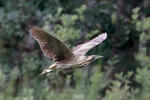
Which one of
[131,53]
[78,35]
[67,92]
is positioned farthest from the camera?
[131,53]

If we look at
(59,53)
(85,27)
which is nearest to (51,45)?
(59,53)

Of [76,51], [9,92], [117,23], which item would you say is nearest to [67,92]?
[9,92]

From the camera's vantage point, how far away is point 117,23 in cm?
613

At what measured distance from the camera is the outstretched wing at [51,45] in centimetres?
291

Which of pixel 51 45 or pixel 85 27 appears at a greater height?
pixel 85 27

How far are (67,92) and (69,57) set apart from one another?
0.97 metres

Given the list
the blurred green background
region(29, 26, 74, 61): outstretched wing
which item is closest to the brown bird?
region(29, 26, 74, 61): outstretched wing

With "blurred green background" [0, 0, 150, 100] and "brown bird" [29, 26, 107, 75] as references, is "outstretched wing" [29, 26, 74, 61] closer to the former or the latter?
Result: "brown bird" [29, 26, 107, 75]

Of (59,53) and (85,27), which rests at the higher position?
(85,27)

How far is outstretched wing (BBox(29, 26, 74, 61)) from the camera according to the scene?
2.91 m

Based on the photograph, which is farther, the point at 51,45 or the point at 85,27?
the point at 85,27

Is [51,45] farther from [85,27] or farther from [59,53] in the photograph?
[85,27]

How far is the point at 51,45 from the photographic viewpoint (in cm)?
294

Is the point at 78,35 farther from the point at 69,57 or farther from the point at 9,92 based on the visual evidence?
the point at 69,57
